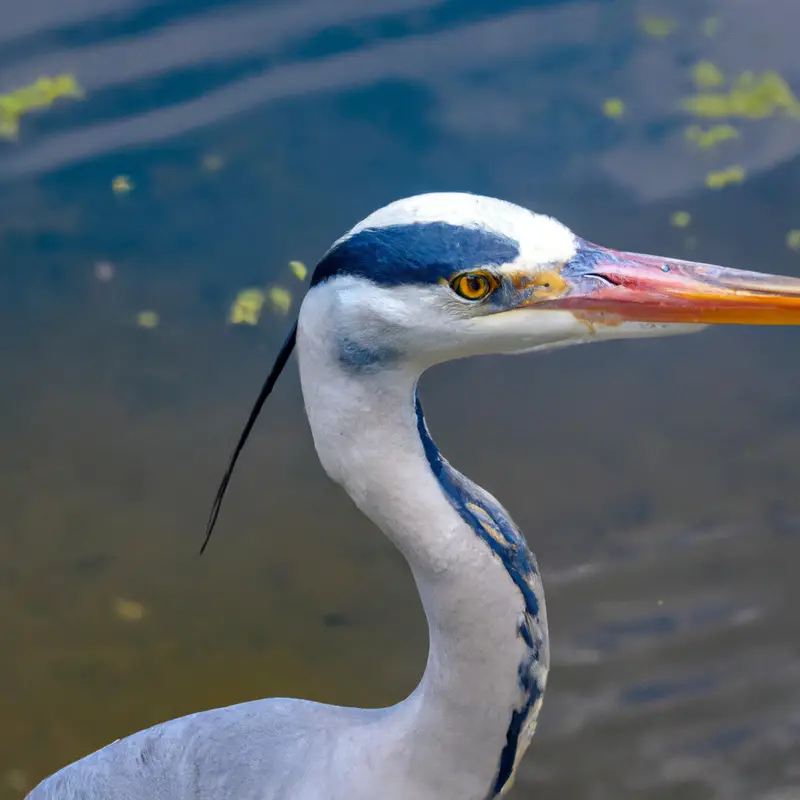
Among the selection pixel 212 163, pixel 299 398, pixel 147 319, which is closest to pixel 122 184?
pixel 212 163

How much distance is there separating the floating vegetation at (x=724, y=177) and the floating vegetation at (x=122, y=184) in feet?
7.40

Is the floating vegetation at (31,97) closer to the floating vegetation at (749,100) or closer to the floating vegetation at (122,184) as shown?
the floating vegetation at (122,184)

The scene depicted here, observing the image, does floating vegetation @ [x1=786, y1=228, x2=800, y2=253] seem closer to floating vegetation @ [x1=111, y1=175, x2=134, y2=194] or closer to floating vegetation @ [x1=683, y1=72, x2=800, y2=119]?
floating vegetation @ [x1=683, y1=72, x2=800, y2=119]

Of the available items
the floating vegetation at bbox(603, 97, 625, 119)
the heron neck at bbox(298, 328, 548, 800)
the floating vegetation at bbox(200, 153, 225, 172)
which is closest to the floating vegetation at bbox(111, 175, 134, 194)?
the floating vegetation at bbox(200, 153, 225, 172)

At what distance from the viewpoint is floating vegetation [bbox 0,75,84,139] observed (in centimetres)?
437

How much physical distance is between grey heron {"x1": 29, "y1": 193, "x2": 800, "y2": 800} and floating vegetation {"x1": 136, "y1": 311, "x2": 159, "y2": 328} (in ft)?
7.22

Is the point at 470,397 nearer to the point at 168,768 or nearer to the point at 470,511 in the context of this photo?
the point at 168,768

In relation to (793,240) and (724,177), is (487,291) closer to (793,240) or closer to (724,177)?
(793,240)

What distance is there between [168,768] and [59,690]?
0.99 meters

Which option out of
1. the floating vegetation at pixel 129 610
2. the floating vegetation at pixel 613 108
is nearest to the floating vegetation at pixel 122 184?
the floating vegetation at pixel 129 610

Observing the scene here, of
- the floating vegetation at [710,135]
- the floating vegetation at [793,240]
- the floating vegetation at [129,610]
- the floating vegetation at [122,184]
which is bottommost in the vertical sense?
the floating vegetation at [129,610]

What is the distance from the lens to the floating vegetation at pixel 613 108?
404 cm

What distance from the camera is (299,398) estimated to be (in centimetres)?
342

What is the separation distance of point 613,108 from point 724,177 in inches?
21.7
